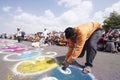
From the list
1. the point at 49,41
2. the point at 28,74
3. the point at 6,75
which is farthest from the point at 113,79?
the point at 49,41

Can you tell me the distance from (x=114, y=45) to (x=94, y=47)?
5.44 meters

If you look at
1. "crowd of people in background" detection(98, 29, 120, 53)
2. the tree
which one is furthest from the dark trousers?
the tree

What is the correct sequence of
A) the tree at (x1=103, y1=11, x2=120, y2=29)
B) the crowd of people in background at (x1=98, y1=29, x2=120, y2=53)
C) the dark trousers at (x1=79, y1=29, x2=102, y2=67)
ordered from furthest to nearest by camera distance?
the tree at (x1=103, y1=11, x2=120, y2=29) < the crowd of people in background at (x1=98, y1=29, x2=120, y2=53) < the dark trousers at (x1=79, y1=29, x2=102, y2=67)

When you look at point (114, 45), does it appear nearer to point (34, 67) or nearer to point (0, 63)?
point (34, 67)

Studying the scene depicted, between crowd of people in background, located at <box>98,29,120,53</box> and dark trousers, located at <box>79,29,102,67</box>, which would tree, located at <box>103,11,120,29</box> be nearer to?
crowd of people in background, located at <box>98,29,120,53</box>

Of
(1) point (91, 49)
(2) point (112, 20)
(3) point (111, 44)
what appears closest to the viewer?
(1) point (91, 49)

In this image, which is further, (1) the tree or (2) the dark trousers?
(1) the tree

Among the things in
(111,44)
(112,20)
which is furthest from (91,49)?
(112,20)

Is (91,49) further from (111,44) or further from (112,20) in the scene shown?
(112,20)

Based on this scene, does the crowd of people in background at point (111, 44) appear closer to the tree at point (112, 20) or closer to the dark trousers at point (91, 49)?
the dark trousers at point (91, 49)

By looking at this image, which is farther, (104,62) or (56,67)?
(104,62)

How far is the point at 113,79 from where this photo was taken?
4.98 metres

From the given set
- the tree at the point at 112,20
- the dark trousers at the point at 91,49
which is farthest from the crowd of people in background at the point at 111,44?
the tree at the point at 112,20

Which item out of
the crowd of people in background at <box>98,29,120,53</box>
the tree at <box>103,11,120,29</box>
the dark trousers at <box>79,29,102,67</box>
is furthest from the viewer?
the tree at <box>103,11,120,29</box>
